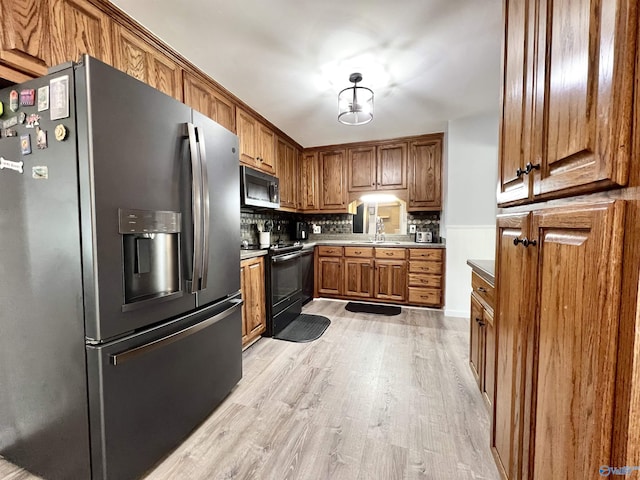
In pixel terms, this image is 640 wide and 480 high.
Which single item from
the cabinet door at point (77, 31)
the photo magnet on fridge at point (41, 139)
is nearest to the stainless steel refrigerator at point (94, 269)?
the photo magnet on fridge at point (41, 139)

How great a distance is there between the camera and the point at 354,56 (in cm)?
198

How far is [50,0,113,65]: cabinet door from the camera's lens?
4.25ft

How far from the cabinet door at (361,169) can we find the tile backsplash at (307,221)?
61cm

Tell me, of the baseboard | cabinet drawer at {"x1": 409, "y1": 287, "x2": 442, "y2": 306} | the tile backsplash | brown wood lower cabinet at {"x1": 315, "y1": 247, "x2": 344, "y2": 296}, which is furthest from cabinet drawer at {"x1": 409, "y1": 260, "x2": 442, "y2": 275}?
brown wood lower cabinet at {"x1": 315, "y1": 247, "x2": 344, "y2": 296}

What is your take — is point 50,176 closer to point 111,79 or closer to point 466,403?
point 111,79

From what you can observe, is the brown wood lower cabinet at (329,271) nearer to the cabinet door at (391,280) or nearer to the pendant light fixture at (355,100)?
the cabinet door at (391,280)

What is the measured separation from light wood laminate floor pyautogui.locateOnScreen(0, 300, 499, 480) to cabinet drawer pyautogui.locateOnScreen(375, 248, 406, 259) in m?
1.38

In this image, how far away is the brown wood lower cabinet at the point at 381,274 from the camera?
141 inches

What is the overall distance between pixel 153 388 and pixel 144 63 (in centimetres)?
193

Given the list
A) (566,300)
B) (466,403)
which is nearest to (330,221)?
(466,403)

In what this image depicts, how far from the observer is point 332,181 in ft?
14.0

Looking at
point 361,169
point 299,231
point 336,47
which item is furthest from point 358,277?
point 336,47

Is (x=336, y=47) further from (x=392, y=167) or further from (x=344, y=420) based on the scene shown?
(x=344, y=420)

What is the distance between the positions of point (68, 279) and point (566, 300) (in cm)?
162
